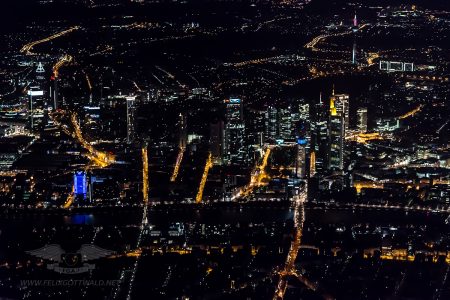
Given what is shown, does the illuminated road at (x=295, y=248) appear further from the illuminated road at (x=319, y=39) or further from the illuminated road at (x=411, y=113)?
the illuminated road at (x=319, y=39)

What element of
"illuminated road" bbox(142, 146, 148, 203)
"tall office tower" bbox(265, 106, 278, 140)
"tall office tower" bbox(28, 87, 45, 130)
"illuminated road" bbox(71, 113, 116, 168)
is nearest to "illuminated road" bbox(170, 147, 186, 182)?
"illuminated road" bbox(142, 146, 148, 203)

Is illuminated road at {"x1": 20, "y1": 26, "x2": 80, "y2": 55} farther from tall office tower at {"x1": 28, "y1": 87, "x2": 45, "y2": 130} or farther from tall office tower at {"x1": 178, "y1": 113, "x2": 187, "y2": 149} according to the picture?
tall office tower at {"x1": 178, "y1": 113, "x2": 187, "y2": 149}

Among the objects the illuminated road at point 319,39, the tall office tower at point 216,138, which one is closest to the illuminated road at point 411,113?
the tall office tower at point 216,138

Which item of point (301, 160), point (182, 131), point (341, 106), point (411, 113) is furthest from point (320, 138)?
point (411, 113)

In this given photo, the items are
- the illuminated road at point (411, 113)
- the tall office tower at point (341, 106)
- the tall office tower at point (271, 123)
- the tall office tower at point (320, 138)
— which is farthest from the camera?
the illuminated road at point (411, 113)

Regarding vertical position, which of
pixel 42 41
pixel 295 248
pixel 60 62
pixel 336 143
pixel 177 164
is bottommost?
pixel 295 248

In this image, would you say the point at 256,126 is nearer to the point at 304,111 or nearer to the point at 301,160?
the point at 304,111
